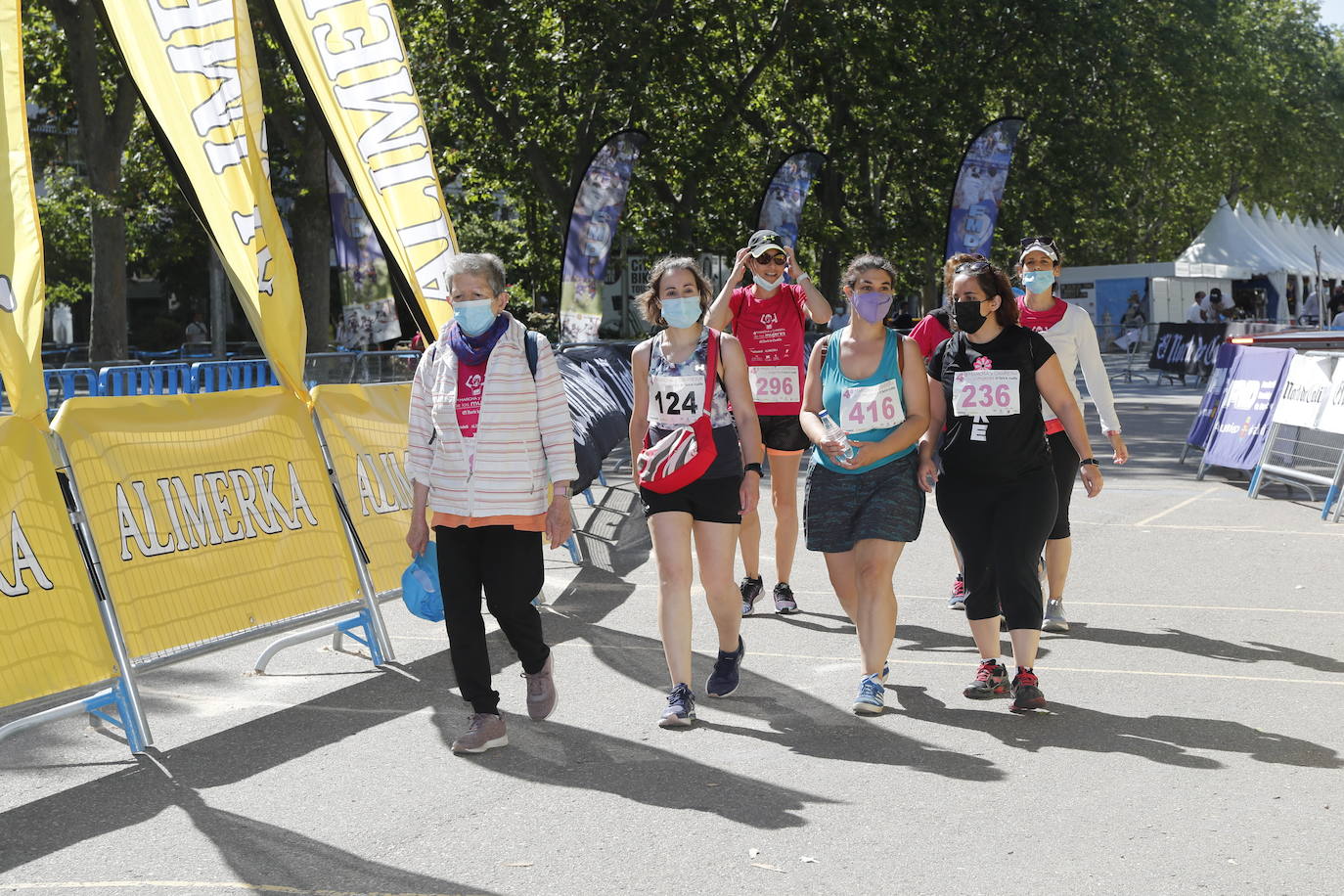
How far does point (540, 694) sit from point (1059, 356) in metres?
3.25

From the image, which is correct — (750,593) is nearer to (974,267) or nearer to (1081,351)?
(1081,351)

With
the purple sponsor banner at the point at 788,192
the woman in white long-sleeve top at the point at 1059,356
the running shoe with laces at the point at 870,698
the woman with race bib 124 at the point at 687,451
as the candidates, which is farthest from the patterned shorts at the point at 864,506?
the purple sponsor banner at the point at 788,192

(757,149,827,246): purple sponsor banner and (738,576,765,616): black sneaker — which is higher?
(757,149,827,246): purple sponsor banner

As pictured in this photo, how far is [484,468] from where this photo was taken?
5.65m

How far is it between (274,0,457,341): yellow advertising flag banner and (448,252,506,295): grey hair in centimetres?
263

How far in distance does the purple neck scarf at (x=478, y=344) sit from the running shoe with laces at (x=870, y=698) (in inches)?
78.9

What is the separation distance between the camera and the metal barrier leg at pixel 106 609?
5.67 metres

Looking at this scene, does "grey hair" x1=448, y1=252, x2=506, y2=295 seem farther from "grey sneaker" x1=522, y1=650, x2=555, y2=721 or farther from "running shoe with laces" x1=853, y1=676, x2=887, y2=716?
"running shoe with laces" x1=853, y1=676, x2=887, y2=716

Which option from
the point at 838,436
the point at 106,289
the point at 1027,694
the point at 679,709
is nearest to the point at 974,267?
the point at 838,436

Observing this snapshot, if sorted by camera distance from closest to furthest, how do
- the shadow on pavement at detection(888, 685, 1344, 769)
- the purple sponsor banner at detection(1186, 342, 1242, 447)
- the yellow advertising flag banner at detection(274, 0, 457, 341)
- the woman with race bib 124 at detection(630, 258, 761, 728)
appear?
the shadow on pavement at detection(888, 685, 1344, 769)
the woman with race bib 124 at detection(630, 258, 761, 728)
the yellow advertising flag banner at detection(274, 0, 457, 341)
the purple sponsor banner at detection(1186, 342, 1242, 447)

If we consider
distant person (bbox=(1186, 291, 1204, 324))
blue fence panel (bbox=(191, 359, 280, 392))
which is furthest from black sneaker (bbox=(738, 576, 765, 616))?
A: distant person (bbox=(1186, 291, 1204, 324))

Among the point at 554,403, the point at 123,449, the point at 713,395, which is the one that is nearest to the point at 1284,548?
the point at 713,395

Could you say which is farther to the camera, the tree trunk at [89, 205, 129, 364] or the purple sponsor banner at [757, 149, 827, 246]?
the purple sponsor banner at [757, 149, 827, 246]

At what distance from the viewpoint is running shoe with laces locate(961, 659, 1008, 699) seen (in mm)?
6367
